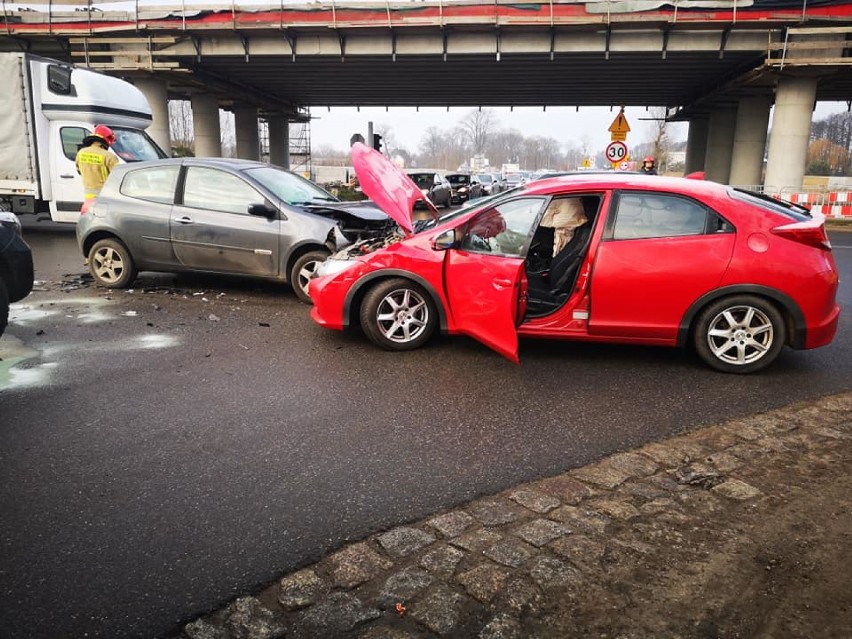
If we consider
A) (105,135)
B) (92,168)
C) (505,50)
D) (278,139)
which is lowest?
(92,168)

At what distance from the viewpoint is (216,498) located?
3.46m

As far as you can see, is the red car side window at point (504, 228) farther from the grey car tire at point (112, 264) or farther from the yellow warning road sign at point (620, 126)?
the yellow warning road sign at point (620, 126)

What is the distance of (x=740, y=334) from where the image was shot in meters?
5.55

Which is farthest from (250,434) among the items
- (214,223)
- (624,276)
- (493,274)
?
(214,223)

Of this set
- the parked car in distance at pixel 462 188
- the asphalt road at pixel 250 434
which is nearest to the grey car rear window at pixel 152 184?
the asphalt road at pixel 250 434

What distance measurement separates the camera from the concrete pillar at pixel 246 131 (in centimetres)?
3803

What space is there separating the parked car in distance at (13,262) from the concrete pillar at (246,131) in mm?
33981

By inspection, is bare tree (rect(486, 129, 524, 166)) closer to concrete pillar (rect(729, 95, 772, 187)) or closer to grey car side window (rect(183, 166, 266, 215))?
concrete pillar (rect(729, 95, 772, 187))

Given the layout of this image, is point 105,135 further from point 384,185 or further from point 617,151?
point 617,151

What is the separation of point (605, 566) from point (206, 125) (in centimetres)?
3449

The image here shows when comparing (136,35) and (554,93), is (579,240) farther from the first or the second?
(554,93)

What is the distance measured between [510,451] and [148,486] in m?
2.09

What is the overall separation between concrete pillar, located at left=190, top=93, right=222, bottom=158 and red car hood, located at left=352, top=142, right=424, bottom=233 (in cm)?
2909

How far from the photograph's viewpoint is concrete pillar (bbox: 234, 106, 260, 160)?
38.0 metres
